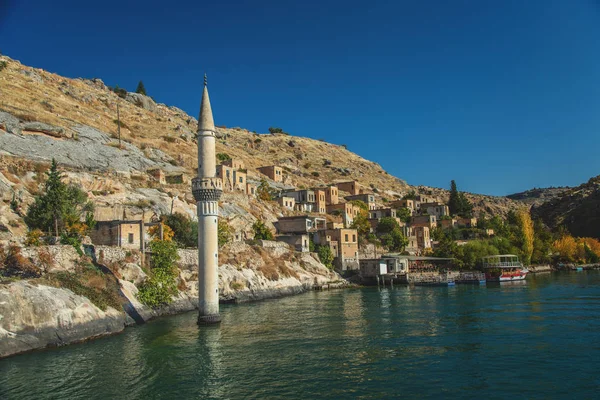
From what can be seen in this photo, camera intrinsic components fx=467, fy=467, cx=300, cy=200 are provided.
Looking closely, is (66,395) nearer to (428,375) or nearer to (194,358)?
(194,358)

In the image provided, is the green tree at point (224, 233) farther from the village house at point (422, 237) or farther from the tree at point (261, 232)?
the village house at point (422, 237)

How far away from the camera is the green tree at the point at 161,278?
39956 millimetres

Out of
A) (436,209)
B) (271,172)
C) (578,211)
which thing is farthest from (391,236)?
(578,211)

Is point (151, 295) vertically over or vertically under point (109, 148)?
under

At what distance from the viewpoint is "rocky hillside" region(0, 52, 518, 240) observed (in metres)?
57.1

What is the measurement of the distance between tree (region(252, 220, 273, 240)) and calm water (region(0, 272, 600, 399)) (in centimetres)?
2970

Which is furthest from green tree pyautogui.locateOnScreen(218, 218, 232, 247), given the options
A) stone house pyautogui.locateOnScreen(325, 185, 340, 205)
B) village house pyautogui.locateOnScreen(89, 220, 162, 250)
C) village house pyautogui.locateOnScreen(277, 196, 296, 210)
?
stone house pyautogui.locateOnScreen(325, 185, 340, 205)

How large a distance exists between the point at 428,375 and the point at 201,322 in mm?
18381

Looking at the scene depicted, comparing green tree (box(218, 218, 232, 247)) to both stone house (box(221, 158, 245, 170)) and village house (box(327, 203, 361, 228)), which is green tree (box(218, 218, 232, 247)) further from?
village house (box(327, 203, 361, 228))

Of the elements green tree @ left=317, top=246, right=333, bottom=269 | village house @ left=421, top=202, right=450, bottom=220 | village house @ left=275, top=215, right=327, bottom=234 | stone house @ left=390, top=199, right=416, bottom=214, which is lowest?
green tree @ left=317, top=246, right=333, bottom=269

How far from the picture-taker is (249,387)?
65.8ft

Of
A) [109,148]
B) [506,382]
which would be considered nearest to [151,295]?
[506,382]

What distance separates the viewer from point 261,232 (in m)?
69.6

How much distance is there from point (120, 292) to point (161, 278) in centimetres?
570
